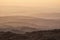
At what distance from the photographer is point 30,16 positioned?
2.82ft

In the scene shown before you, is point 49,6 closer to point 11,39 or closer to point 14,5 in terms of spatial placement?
point 14,5

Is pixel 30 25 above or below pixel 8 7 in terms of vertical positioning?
below

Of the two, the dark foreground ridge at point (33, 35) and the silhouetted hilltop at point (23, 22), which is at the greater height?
the silhouetted hilltop at point (23, 22)

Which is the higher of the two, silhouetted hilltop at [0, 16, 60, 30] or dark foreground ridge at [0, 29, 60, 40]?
silhouetted hilltop at [0, 16, 60, 30]

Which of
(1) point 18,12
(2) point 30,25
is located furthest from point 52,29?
(1) point 18,12

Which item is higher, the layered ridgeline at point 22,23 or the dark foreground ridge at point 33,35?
the layered ridgeline at point 22,23

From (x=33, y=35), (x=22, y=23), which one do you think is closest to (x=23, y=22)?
(x=22, y=23)

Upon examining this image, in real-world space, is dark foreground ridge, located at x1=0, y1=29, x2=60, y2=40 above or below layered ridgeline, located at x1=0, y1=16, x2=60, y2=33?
below

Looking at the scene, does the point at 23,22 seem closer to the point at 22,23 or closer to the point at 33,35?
the point at 22,23

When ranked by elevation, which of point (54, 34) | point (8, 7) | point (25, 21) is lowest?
point (54, 34)

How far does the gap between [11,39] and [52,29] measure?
0.32 m

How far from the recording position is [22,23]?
86cm

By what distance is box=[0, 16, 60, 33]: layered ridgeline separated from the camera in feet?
2.81

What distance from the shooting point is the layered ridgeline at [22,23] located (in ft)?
2.81
